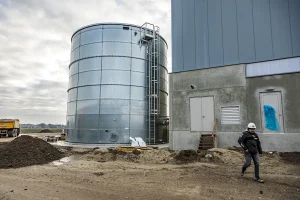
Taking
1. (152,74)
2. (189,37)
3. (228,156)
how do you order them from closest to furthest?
1. (228,156)
2. (189,37)
3. (152,74)

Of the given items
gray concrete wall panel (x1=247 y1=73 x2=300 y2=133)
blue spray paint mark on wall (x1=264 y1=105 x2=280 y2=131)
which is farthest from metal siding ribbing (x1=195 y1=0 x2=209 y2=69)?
blue spray paint mark on wall (x1=264 y1=105 x2=280 y2=131)

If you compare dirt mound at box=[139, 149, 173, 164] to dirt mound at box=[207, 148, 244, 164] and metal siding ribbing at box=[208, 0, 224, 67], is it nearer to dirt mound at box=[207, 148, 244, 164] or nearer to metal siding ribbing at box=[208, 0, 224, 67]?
dirt mound at box=[207, 148, 244, 164]

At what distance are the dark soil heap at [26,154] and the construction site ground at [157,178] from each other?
2.72 ft

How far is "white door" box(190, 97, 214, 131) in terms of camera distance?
1427cm

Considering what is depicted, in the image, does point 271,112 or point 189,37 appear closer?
point 271,112

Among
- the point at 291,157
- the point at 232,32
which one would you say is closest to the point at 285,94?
the point at 291,157

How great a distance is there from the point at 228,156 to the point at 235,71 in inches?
217

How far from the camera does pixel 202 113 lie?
14.5 metres

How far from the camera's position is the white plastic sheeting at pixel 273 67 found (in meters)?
12.3

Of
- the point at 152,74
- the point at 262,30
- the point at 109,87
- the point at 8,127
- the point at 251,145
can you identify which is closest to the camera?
the point at 251,145

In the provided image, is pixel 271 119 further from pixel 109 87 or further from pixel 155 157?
pixel 109 87

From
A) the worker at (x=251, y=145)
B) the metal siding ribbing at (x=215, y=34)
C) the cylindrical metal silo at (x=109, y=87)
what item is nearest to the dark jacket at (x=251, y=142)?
Answer: the worker at (x=251, y=145)

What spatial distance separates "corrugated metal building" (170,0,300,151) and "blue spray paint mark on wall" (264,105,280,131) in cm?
5

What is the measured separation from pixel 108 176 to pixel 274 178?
5864 mm
